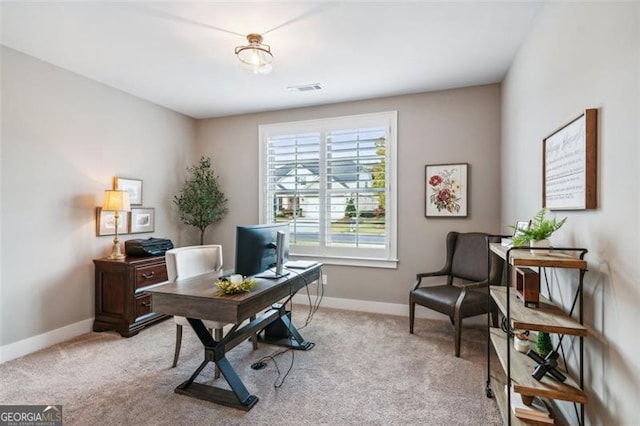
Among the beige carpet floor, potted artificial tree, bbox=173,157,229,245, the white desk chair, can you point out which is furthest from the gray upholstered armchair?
potted artificial tree, bbox=173,157,229,245

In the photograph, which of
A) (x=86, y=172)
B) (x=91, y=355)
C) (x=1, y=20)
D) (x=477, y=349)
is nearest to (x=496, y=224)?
(x=477, y=349)

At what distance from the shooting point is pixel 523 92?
8.46ft

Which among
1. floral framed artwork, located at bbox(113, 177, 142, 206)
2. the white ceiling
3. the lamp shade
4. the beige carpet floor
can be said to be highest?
the white ceiling

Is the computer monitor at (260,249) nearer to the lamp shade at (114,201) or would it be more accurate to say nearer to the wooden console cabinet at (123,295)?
the wooden console cabinet at (123,295)

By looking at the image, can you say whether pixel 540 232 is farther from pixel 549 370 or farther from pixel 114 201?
pixel 114 201

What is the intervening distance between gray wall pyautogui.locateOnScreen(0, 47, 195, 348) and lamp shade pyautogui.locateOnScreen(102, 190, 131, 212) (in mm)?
240

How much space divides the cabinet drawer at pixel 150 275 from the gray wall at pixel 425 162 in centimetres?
196

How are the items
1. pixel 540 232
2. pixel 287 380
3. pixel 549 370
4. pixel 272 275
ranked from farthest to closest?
pixel 272 275 < pixel 287 380 < pixel 540 232 < pixel 549 370

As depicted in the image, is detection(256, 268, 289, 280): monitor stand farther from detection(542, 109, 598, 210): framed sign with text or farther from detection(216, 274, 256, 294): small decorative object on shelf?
detection(542, 109, 598, 210): framed sign with text

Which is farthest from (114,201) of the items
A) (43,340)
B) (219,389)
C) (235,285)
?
(219,389)

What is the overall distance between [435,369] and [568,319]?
1278 millimetres

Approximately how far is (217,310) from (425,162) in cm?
283

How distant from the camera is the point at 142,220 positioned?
3.93 m

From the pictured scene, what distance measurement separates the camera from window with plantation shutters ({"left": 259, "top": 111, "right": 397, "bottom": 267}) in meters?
3.88
